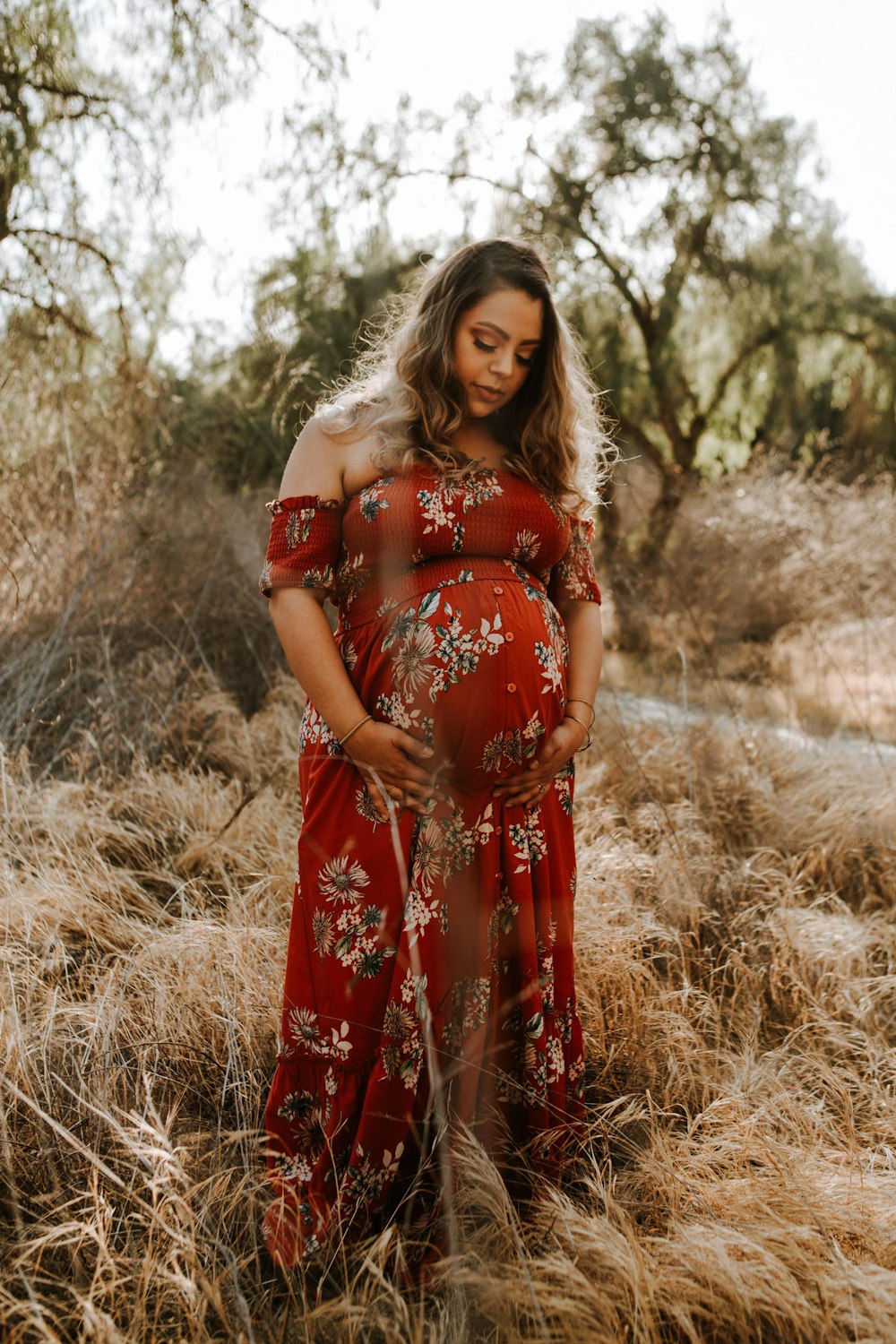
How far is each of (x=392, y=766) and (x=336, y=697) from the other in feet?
0.52

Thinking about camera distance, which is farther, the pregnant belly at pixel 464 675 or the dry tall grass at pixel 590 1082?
the pregnant belly at pixel 464 675

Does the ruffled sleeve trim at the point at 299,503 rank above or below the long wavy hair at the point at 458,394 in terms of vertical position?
below

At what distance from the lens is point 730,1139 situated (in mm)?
1813

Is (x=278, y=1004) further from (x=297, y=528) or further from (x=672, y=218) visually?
(x=672, y=218)

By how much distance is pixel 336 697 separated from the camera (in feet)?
5.26

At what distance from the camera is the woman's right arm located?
1.59 meters

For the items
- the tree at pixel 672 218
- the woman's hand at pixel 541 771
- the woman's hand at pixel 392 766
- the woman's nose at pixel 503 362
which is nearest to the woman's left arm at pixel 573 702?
the woman's hand at pixel 541 771

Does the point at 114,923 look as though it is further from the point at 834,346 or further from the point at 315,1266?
the point at 834,346

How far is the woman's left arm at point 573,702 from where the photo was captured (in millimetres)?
1698

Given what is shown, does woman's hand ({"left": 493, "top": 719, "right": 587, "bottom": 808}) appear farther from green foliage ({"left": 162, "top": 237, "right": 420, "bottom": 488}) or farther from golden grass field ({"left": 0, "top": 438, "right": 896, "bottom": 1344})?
green foliage ({"left": 162, "top": 237, "right": 420, "bottom": 488})

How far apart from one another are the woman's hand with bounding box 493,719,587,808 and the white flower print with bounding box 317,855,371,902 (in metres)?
0.29

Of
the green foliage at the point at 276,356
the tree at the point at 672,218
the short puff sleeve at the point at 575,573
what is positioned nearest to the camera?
the short puff sleeve at the point at 575,573

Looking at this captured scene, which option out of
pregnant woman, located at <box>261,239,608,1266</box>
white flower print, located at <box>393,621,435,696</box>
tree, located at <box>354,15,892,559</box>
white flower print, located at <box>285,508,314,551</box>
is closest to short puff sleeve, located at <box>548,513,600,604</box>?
pregnant woman, located at <box>261,239,608,1266</box>

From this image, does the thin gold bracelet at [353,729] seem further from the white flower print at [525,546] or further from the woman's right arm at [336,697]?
the white flower print at [525,546]
